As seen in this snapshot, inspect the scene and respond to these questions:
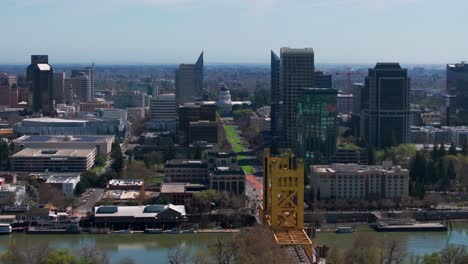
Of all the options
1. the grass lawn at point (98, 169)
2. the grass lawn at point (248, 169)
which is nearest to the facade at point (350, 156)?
the grass lawn at point (248, 169)

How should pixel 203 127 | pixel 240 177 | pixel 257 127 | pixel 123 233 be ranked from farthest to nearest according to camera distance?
pixel 257 127 < pixel 203 127 < pixel 240 177 < pixel 123 233

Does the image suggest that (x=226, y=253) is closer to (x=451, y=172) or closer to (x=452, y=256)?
(x=452, y=256)

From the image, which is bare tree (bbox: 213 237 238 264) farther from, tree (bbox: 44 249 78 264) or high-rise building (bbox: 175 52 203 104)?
high-rise building (bbox: 175 52 203 104)

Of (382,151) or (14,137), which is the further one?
(14,137)

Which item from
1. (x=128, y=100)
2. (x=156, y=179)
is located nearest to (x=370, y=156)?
(x=156, y=179)

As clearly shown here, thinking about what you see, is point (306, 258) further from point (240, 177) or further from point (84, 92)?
point (84, 92)

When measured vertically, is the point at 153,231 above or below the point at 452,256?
below

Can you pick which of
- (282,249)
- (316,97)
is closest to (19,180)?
(316,97)
